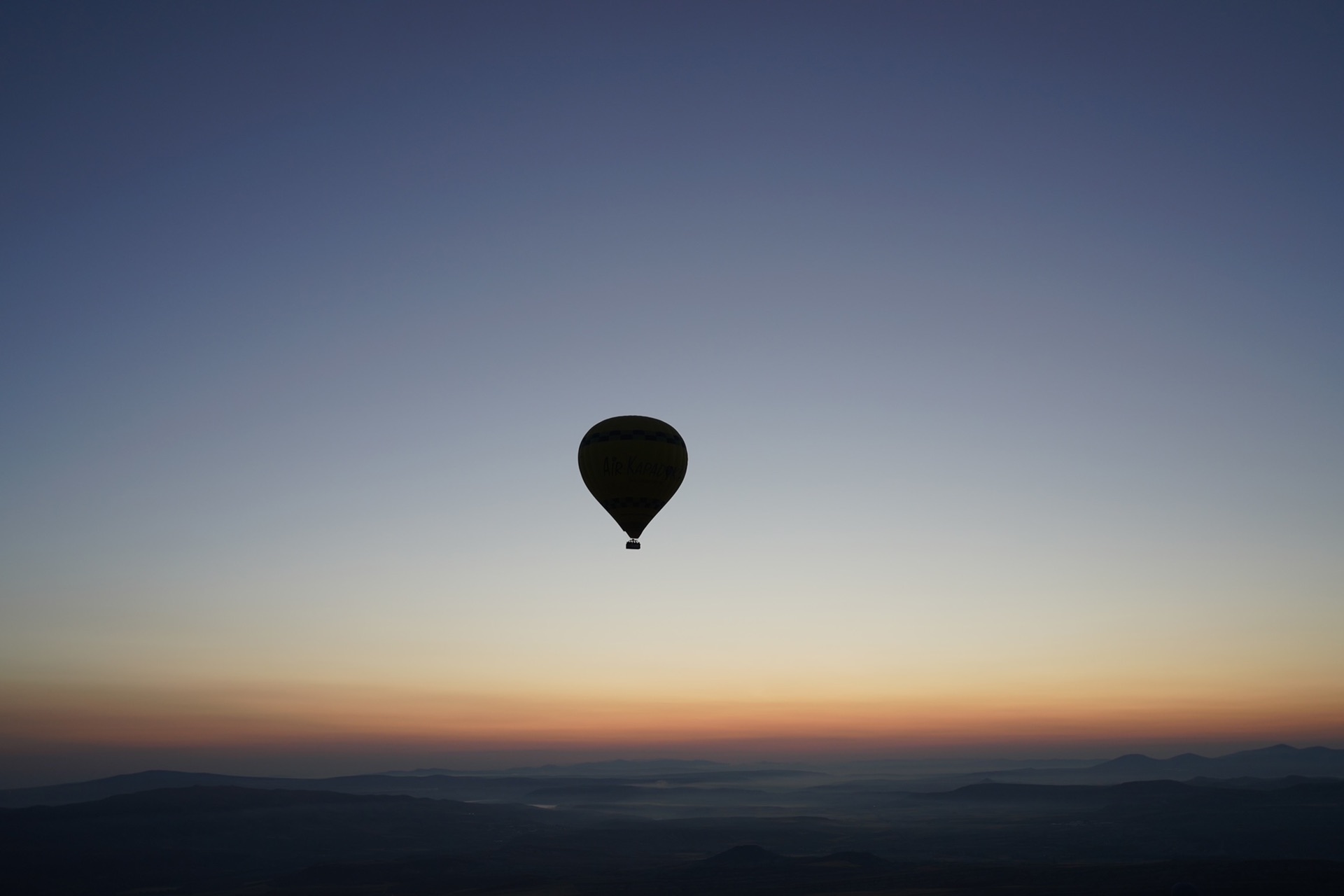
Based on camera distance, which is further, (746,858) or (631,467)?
(746,858)

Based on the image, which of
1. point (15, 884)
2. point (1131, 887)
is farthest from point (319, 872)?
point (1131, 887)

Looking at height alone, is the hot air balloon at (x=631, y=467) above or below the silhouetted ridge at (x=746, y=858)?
above

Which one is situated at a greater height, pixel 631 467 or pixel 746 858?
pixel 631 467

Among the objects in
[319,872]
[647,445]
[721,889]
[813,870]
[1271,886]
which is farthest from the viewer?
[319,872]

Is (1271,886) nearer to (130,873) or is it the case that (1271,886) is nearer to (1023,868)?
(1023,868)

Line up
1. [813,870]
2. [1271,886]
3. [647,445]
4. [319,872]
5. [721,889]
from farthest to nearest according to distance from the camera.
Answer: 1. [319,872]
2. [813,870]
3. [721,889]
4. [1271,886]
5. [647,445]

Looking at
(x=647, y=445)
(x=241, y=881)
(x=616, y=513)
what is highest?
(x=647, y=445)

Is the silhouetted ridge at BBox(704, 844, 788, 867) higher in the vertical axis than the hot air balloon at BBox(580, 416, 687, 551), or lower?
lower

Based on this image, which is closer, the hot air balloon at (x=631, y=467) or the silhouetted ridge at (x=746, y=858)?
the hot air balloon at (x=631, y=467)
